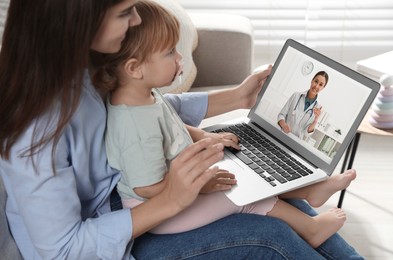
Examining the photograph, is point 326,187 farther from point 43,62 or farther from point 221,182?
point 43,62

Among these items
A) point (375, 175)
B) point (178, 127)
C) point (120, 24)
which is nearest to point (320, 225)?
point (178, 127)

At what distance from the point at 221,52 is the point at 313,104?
2.31 ft

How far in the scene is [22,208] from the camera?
988 mm

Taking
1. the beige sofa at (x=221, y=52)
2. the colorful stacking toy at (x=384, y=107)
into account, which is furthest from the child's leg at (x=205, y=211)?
the beige sofa at (x=221, y=52)

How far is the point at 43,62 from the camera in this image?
2.96 feet

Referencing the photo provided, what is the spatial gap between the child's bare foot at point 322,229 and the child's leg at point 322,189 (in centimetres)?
5

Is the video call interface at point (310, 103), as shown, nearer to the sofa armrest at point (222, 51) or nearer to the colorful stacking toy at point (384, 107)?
the colorful stacking toy at point (384, 107)

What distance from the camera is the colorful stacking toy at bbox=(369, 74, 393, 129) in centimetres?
152

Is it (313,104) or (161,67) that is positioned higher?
(161,67)

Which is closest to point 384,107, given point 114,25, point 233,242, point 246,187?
point 246,187

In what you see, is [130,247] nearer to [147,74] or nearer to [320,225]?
[147,74]

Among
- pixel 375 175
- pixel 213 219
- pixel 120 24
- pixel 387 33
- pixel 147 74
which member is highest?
pixel 120 24

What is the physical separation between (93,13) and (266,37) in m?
1.81

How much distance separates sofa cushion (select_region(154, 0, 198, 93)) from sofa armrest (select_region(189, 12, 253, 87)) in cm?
9
